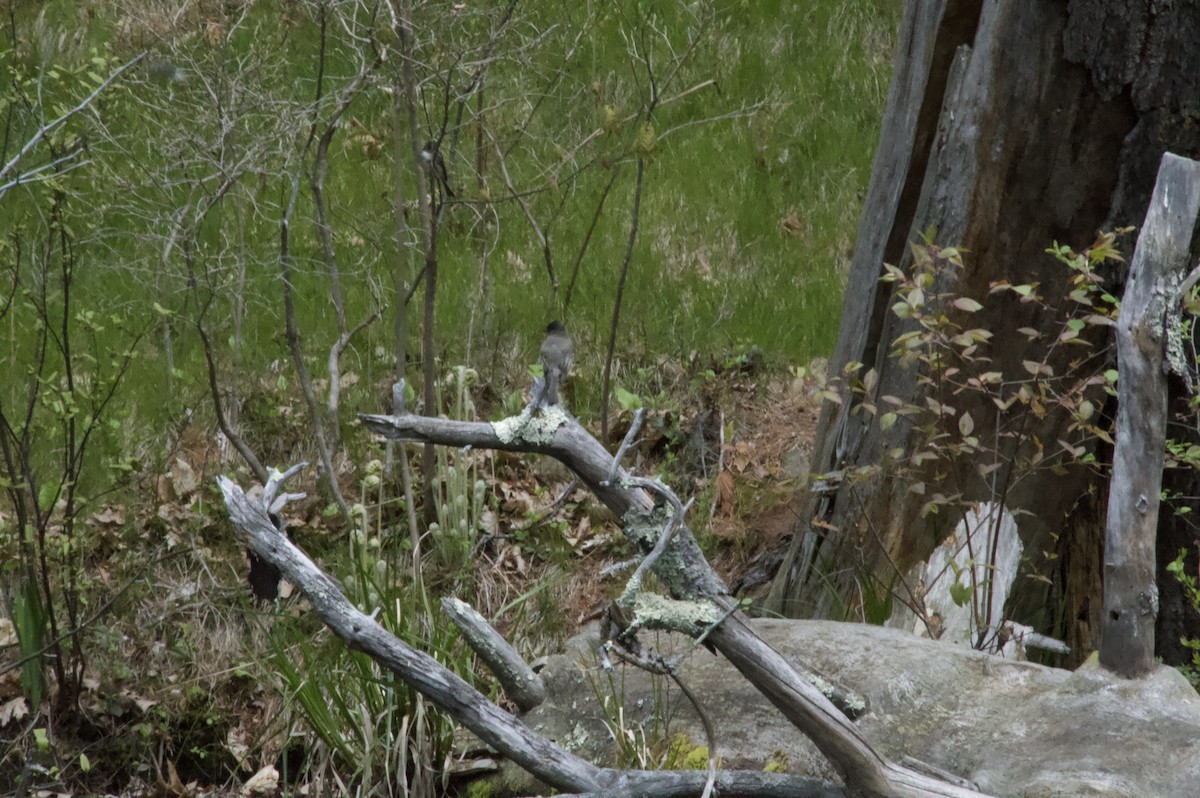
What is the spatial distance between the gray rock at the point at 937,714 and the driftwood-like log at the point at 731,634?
40 cm

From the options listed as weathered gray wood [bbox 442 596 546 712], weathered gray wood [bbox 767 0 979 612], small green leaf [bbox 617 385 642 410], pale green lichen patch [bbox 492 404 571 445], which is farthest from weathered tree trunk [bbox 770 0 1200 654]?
pale green lichen patch [bbox 492 404 571 445]

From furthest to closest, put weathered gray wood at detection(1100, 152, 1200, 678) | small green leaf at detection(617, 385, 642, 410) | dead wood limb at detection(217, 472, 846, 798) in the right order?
small green leaf at detection(617, 385, 642, 410) < weathered gray wood at detection(1100, 152, 1200, 678) < dead wood limb at detection(217, 472, 846, 798)

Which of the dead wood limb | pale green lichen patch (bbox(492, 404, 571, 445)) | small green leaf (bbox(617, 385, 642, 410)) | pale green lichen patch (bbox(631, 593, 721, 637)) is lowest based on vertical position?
the dead wood limb

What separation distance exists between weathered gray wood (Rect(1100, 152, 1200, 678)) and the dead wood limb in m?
1.00

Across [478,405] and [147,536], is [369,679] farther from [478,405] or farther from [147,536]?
[478,405]

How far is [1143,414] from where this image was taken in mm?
3176

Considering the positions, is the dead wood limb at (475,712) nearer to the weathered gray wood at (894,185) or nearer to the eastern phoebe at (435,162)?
the weathered gray wood at (894,185)

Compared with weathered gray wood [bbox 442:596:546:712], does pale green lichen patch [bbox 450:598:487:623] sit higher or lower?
higher

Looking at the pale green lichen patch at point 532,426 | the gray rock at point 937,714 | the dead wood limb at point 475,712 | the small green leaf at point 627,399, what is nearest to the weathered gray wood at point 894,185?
the gray rock at point 937,714

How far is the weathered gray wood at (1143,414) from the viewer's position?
3127mm

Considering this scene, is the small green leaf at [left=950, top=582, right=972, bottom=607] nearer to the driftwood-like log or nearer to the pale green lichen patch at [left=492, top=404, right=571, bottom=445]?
the driftwood-like log

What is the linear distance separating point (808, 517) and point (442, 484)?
1.59 meters

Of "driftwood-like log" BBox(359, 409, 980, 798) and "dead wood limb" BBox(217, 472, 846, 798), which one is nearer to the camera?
"driftwood-like log" BBox(359, 409, 980, 798)

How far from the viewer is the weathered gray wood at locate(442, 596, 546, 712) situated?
9.98 ft
